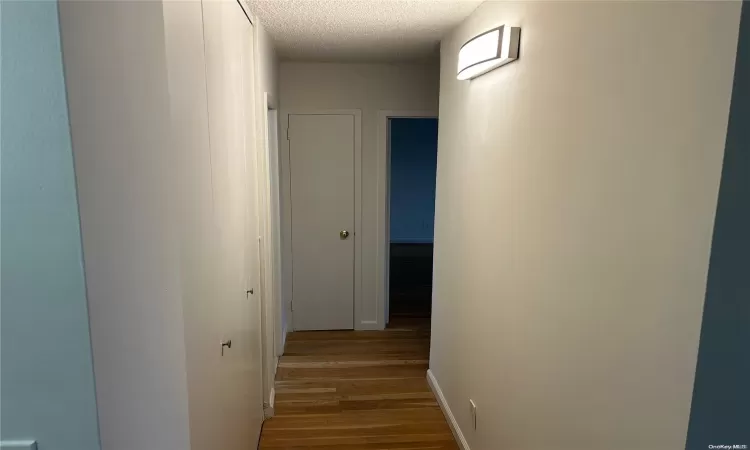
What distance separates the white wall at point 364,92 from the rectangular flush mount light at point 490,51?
182 centimetres

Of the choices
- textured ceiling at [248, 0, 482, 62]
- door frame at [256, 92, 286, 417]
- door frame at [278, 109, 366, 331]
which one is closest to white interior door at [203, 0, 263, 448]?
door frame at [256, 92, 286, 417]

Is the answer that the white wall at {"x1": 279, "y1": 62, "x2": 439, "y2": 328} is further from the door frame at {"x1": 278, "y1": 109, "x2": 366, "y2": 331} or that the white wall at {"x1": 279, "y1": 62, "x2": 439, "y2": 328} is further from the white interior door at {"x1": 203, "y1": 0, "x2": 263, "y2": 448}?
the white interior door at {"x1": 203, "y1": 0, "x2": 263, "y2": 448}

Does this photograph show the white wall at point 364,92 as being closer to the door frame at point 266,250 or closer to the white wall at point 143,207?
the door frame at point 266,250

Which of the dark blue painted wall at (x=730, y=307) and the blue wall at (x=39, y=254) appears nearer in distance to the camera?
the dark blue painted wall at (x=730, y=307)

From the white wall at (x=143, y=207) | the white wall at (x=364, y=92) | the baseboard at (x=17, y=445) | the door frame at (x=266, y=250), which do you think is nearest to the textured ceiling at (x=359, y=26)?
the white wall at (x=364, y=92)

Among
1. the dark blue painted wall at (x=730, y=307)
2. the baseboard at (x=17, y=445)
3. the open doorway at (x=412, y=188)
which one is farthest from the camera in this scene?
the open doorway at (x=412, y=188)

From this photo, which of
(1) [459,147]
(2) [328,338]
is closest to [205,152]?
(1) [459,147]

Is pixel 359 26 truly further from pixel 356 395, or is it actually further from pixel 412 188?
pixel 412 188

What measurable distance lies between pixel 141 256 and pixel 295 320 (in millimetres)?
3218

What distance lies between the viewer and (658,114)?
40.0 inches

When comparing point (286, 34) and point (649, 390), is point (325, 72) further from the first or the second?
point (649, 390)

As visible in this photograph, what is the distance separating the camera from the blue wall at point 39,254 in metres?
0.96

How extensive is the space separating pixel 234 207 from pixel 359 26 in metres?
1.39

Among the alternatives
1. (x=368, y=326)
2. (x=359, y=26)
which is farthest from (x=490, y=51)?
(x=368, y=326)
